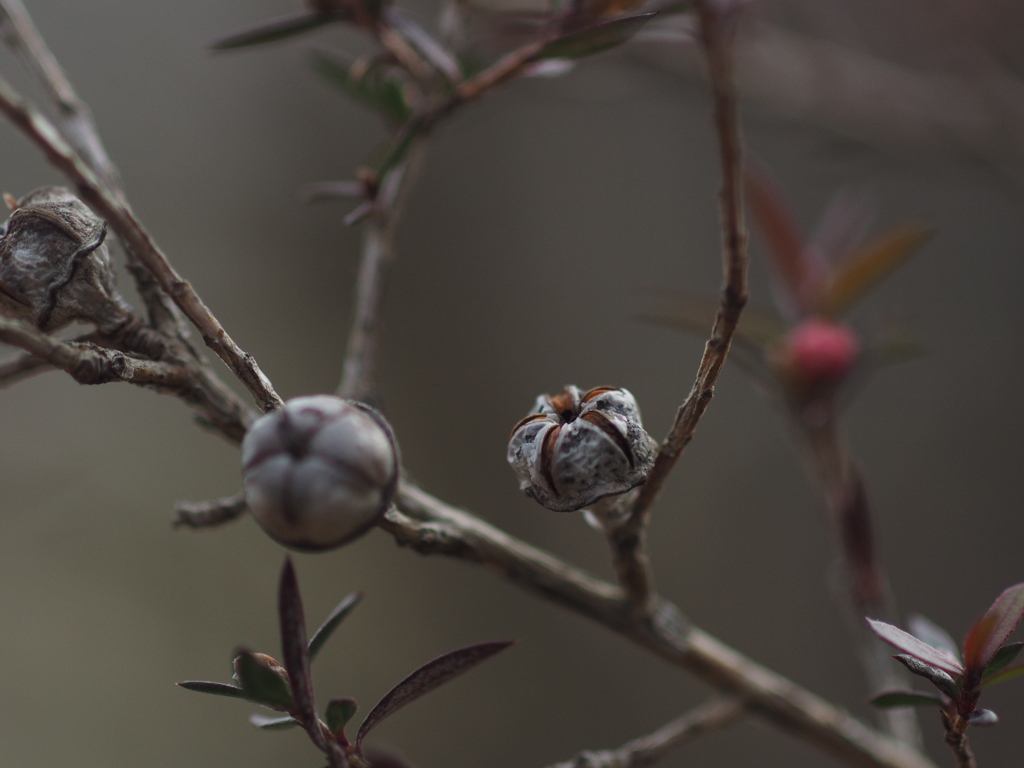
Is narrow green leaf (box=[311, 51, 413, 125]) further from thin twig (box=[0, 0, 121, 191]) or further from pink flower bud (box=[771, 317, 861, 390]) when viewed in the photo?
pink flower bud (box=[771, 317, 861, 390])

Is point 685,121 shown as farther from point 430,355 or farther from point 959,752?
point 959,752

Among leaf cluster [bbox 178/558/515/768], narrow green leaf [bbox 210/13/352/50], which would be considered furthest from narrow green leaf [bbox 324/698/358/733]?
narrow green leaf [bbox 210/13/352/50]

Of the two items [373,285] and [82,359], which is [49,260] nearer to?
[82,359]

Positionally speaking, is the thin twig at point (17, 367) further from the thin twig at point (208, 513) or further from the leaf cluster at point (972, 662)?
the leaf cluster at point (972, 662)

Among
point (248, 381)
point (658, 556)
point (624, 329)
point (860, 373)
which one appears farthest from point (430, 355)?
point (248, 381)

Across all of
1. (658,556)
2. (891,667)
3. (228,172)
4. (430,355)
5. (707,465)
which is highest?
(228,172)

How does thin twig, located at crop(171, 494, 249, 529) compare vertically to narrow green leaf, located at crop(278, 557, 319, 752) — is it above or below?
below
